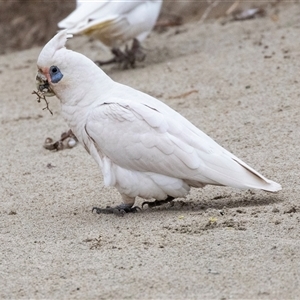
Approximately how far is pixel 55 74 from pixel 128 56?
3270 millimetres

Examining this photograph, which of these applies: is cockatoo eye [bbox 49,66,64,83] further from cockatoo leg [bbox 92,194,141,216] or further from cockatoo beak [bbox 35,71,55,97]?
cockatoo leg [bbox 92,194,141,216]

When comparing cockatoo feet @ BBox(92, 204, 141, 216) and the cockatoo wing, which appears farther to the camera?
cockatoo feet @ BBox(92, 204, 141, 216)

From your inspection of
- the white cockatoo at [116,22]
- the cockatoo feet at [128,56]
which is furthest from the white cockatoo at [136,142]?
the cockatoo feet at [128,56]

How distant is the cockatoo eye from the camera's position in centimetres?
414

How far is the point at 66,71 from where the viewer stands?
13.6 ft

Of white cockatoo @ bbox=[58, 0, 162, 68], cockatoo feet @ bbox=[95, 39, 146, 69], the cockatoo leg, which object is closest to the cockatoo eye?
the cockatoo leg

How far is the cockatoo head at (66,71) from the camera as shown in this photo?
13.5ft

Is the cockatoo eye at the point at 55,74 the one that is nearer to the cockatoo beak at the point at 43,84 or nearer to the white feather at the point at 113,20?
the cockatoo beak at the point at 43,84

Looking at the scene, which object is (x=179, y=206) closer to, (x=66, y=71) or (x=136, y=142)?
(x=136, y=142)

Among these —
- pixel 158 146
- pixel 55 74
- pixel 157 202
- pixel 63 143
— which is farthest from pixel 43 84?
pixel 63 143

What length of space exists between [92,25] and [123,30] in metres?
0.45

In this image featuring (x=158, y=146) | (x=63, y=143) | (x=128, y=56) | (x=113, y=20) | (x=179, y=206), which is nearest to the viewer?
(x=158, y=146)

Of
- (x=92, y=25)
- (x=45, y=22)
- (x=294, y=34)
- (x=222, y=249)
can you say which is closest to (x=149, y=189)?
(x=222, y=249)

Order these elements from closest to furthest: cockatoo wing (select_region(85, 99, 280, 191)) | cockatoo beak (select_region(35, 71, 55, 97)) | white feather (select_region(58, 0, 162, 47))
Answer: cockatoo wing (select_region(85, 99, 280, 191)) → cockatoo beak (select_region(35, 71, 55, 97)) → white feather (select_region(58, 0, 162, 47))
